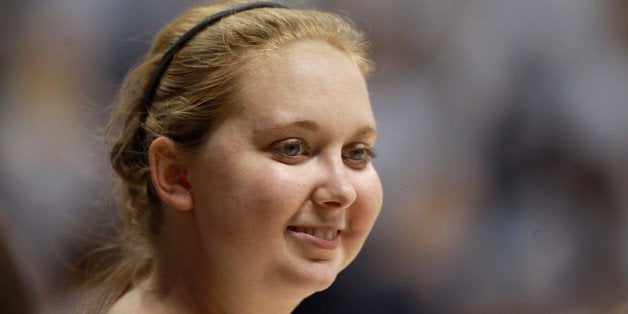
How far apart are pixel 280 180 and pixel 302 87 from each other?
167 millimetres

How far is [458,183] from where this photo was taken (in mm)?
2574

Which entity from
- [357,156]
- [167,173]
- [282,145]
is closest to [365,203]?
[357,156]

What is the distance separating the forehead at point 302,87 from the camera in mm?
1491

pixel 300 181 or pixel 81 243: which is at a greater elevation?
pixel 300 181

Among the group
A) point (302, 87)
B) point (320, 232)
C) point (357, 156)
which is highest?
point (302, 87)

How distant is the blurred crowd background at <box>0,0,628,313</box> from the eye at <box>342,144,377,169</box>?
793 millimetres

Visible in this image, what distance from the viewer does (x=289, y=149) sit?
149 centimetres

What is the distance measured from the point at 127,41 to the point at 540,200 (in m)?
1.26

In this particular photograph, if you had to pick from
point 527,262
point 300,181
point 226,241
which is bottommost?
point 527,262

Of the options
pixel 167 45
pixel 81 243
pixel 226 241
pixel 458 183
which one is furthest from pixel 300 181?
pixel 458 183

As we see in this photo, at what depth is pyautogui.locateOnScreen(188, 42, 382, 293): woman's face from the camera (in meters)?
1.46

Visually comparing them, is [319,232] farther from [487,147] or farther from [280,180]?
[487,147]

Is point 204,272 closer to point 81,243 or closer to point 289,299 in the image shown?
point 289,299

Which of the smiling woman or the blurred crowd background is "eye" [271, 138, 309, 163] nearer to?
the smiling woman
